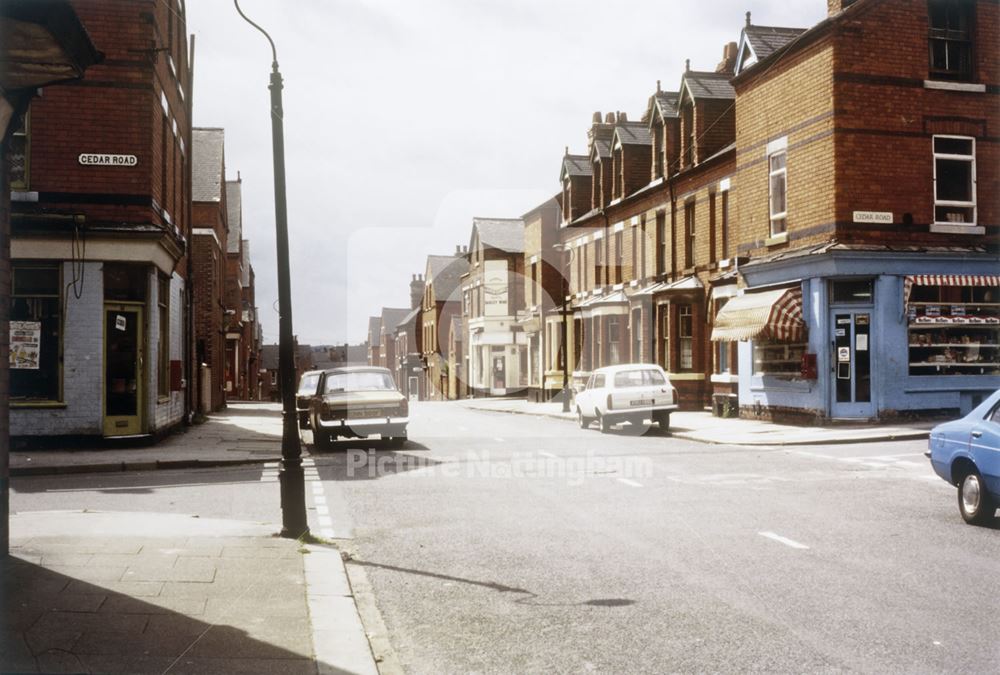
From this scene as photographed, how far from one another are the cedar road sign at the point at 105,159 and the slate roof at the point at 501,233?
43.7 m

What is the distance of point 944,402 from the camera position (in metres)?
24.1

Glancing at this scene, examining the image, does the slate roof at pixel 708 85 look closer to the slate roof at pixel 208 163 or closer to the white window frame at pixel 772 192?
the white window frame at pixel 772 192

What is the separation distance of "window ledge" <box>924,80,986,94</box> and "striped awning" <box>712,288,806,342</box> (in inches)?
228

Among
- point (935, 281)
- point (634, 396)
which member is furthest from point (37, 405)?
point (935, 281)

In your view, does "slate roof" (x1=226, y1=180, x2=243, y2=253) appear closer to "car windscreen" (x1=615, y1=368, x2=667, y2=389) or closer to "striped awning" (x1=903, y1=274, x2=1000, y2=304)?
"car windscreen" (x1=615, y1=368, x2=667, y2=389)

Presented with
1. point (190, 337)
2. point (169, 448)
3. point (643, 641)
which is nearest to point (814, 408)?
point (169, 448)

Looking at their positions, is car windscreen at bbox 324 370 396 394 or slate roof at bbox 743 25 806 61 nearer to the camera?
car windscreen at bbox 324 370 396 394

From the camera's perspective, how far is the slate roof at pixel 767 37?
1081 inches

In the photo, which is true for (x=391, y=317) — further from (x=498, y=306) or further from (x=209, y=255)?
(x=209, y=255)

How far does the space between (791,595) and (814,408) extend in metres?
18.0

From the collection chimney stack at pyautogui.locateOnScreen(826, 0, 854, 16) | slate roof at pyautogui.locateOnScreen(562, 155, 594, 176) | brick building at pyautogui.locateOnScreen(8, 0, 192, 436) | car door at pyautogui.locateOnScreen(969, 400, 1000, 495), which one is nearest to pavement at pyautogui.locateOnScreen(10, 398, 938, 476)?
brick building at pyautogui.locateOnScreen(8, 0, 192, 436)

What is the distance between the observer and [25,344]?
63.8ft

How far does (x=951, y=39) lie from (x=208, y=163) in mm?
31810

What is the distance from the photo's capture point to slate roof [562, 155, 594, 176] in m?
46.9
